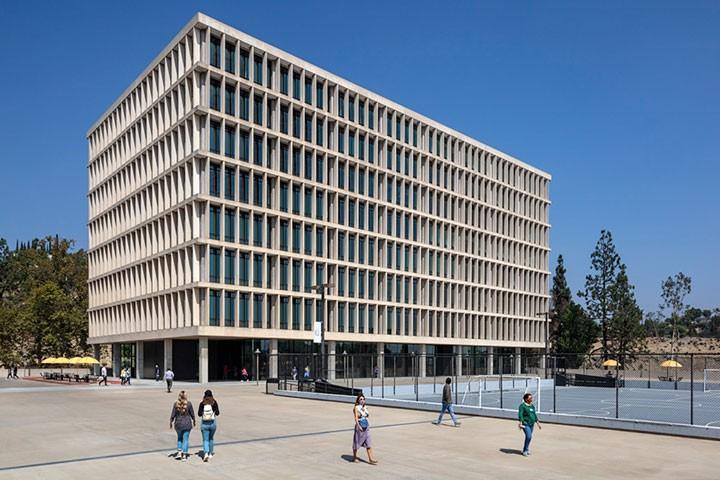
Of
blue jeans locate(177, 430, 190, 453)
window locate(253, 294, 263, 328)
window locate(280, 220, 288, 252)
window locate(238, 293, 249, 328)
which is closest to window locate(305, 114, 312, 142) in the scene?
window locate(280, 220, 288, 252)

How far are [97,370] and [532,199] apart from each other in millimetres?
63928

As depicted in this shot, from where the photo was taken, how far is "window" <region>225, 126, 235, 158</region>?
66.3 meters

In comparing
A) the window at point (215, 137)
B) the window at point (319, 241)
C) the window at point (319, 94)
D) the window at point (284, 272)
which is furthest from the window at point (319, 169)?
the window at point (215, 137)

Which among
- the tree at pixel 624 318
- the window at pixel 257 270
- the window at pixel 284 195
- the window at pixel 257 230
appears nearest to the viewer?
the window at pixel 257 270

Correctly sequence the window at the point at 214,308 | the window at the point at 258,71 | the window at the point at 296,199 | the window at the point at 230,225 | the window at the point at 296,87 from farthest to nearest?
the window at the point at 296,87, the window at the point at 296,199, the window at the point at 258,71, the window at the point at 230,225, the window at the point at 214,308

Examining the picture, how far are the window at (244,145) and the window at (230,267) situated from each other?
874cm

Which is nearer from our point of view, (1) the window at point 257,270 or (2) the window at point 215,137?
(2) the window at point 215,137

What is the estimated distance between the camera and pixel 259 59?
2739 inches

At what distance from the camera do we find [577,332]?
107312mm

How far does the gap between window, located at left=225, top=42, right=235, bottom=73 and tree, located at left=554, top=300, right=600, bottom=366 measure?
6446 cm

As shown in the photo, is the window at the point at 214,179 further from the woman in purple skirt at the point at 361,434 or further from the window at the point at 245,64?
the woman in purple skirt at the point at 361,434

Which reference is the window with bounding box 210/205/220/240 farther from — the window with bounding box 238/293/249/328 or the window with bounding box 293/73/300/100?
the window with bounding box 293/73/300/100

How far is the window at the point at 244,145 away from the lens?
6706cm

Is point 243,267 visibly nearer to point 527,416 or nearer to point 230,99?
point 230,99
